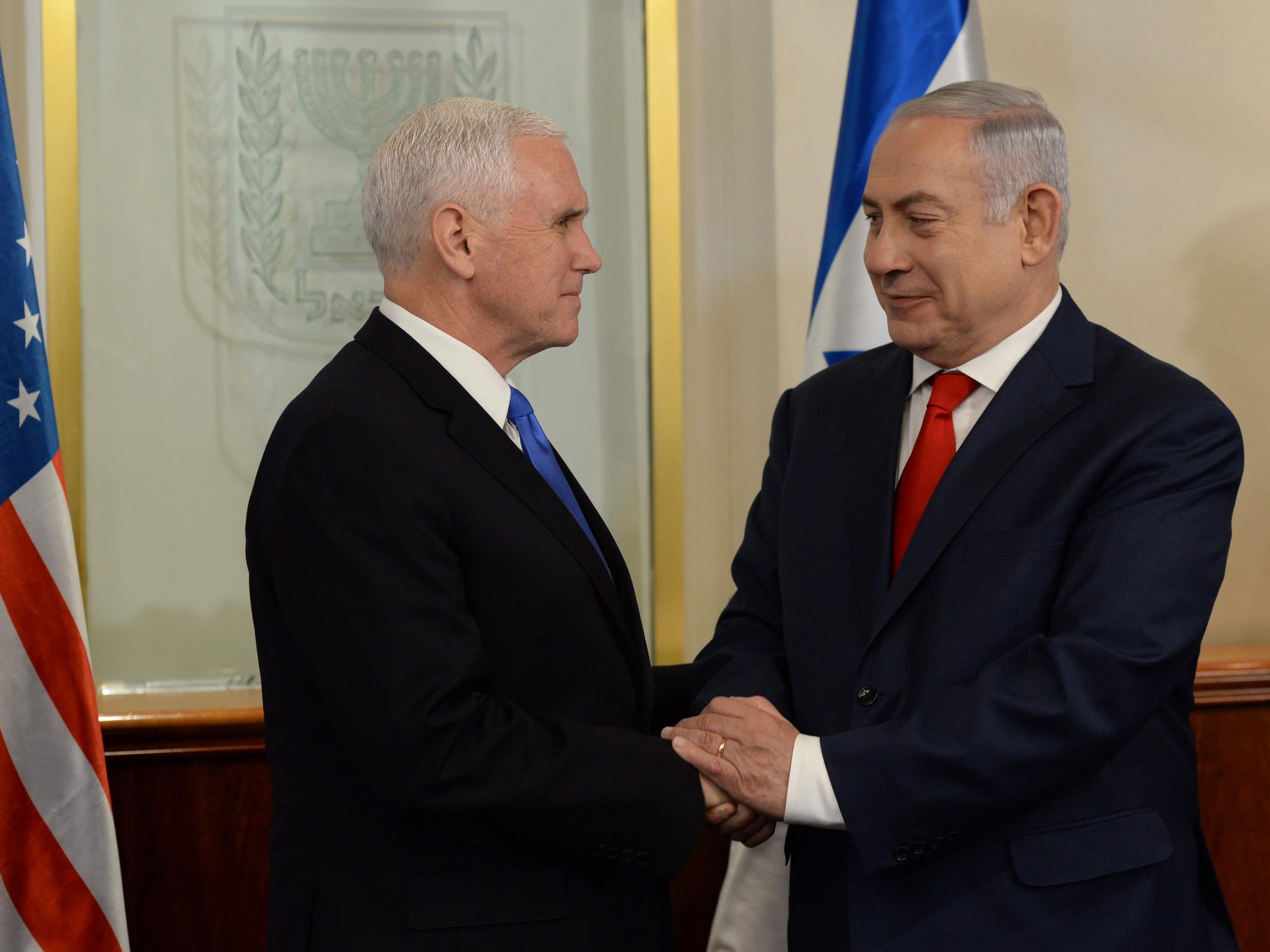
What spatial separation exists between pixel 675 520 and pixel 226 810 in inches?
55.7

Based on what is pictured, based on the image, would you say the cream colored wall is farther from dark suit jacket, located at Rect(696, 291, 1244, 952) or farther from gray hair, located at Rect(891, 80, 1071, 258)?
dark suit jacket, located at Rect(696, 291, 1244, 952)

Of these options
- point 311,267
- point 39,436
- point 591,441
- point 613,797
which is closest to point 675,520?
point 591,441

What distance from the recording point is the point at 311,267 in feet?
11.1

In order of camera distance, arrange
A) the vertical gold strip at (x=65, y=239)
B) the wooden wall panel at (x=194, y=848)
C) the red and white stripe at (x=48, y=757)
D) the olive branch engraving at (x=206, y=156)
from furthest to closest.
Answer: the olive branch engraving at (x=206, y=156), the vertical gold strip at (x=65, y=239), the wooden wall panel at (x=194, y=848), the red and white stripe at (x=48, y=757)

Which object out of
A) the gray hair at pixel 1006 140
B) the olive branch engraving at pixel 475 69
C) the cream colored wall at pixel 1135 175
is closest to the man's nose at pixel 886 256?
the gray hair at pixel 1006 140

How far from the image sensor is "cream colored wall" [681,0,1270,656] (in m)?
3.54

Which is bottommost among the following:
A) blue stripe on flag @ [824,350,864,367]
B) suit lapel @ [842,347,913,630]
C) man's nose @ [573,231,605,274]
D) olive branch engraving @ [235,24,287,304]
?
suit lapel @ [842,347,913,630]

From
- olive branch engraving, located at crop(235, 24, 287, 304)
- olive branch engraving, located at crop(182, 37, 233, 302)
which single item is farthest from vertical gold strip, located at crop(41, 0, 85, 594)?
Result: olive branch engraving, located at crop(235, 24, 287, 304)

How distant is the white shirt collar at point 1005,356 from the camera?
6.13ft

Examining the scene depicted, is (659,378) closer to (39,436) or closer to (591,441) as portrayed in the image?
(591,441)

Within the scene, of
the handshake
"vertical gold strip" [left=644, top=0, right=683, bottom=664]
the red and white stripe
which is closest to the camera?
the handshake

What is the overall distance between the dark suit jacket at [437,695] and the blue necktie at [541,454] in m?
0.12

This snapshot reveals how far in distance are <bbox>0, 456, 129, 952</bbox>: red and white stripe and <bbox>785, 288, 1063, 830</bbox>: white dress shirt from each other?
1.34 m

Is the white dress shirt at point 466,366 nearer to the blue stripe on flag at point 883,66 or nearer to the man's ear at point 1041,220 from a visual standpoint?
the man's ear at point 1041,220
